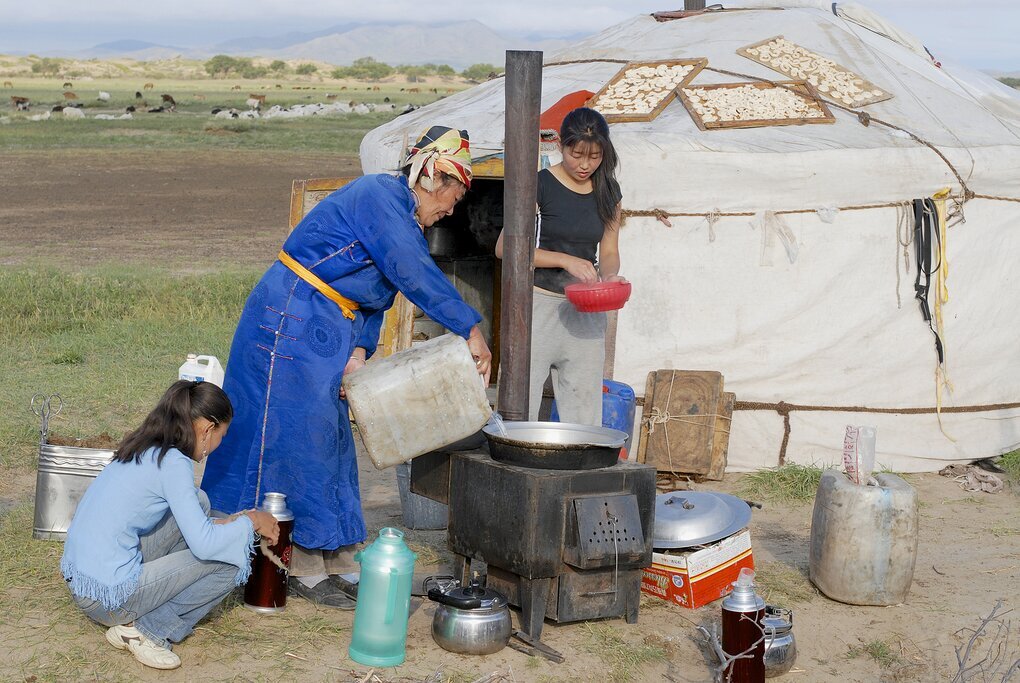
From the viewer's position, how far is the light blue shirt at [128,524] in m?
3.23

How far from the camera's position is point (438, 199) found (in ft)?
12.1

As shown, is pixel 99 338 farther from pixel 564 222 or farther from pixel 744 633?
pixel 744 633

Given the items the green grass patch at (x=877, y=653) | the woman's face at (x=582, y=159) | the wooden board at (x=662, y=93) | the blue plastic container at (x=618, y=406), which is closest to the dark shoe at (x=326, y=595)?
the green grass patch at (x=877, y=653)

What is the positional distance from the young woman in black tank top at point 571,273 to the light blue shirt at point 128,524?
153 cm

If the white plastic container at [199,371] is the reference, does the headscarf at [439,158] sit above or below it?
above

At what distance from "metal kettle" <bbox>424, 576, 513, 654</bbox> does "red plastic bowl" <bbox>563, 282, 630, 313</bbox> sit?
124cm

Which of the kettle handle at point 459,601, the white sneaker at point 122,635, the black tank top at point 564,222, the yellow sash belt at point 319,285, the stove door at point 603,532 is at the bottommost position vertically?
the white sneaker at point 122,635

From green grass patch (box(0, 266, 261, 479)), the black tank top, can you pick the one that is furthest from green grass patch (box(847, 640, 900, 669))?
green grass patch (box(0, 266, 261, 479))

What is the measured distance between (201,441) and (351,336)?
0.61 meters

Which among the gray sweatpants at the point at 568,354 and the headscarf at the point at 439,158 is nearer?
the headscarf at the point at 439,158

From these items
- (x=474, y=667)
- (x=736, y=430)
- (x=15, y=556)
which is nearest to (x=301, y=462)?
(x=474, y=667)

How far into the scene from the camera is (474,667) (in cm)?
347

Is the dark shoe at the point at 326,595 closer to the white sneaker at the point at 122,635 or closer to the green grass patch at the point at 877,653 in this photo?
the white sneaker at the point at 122,635

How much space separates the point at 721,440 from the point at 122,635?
10.2 ft
